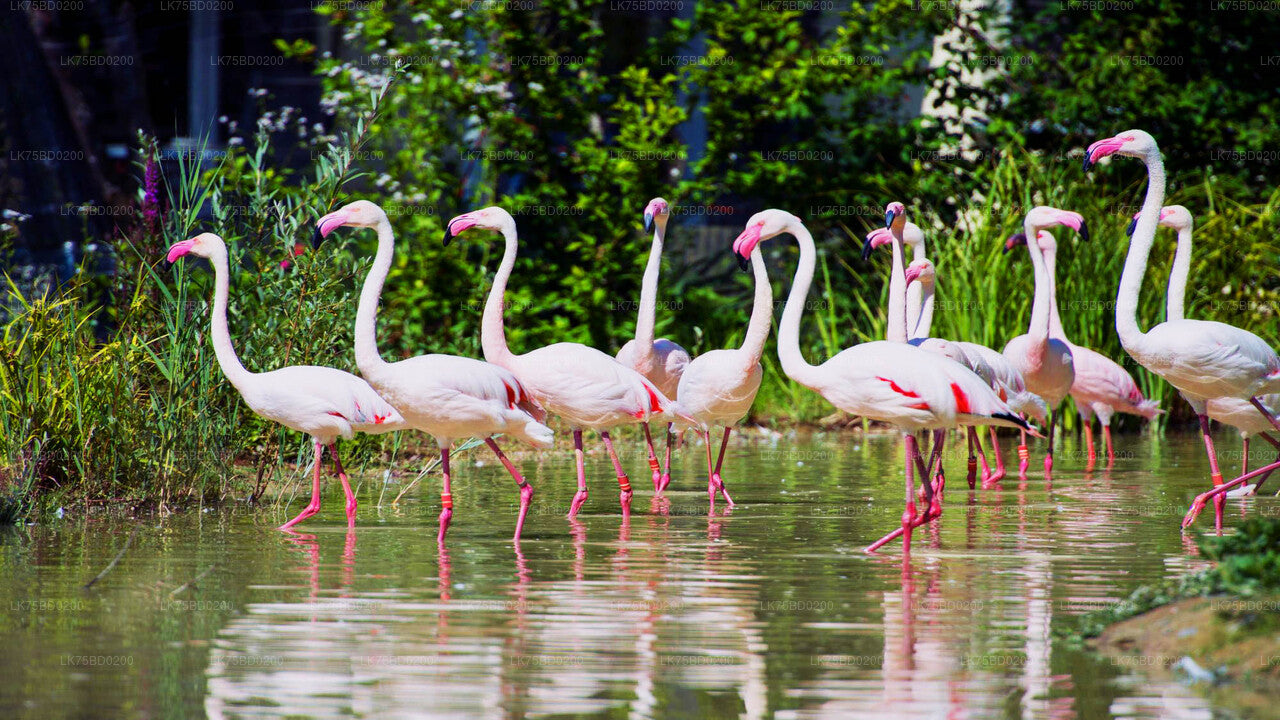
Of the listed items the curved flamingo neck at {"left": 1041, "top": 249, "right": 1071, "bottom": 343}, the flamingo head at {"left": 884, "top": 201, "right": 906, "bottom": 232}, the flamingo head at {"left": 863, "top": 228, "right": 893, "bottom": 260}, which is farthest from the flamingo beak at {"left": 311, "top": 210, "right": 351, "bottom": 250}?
the curved flamingo neck at {"left": 1041, "top": 249, "right": 1071, "bottom": 343}

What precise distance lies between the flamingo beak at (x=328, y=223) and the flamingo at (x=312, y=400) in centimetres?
64

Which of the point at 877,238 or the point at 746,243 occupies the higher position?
the point at 877,238

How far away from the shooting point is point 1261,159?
14.3 m

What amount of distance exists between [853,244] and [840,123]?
1.20 meters

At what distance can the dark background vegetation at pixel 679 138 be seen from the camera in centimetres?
1272

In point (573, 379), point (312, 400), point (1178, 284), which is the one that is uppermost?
point (1178, 284)

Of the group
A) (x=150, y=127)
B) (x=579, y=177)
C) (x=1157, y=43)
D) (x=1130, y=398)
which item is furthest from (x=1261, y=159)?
(x=150, y=127)

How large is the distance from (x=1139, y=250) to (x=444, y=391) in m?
3.80

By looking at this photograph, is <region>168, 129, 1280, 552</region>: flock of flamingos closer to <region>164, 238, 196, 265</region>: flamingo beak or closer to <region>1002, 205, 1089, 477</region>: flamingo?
<region>164, 238, 196, 265</region>: flamingo beak

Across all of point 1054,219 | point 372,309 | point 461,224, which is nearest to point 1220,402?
point 1054,219

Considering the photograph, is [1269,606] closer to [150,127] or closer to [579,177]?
[579,177]

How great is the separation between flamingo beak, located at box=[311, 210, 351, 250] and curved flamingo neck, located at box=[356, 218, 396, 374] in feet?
0.73

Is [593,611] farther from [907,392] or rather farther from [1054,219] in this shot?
[1054,219]

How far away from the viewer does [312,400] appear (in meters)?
7.38
